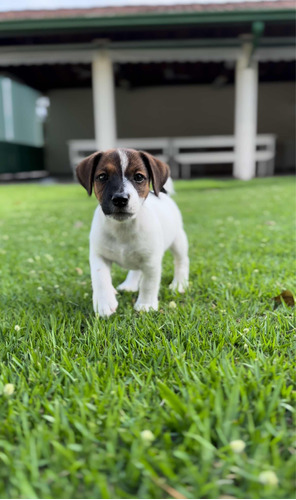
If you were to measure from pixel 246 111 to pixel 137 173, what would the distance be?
41.0 feet

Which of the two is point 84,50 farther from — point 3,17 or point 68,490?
point 68,490

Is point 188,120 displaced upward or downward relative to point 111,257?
upward

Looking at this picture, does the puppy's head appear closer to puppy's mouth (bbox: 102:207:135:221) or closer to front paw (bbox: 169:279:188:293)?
puppy's mouth (bbox: 102:207:135:221)

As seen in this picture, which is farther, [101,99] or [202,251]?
[101,99]

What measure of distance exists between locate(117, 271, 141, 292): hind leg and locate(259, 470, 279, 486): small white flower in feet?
7.53

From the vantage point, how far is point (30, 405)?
1.71 m

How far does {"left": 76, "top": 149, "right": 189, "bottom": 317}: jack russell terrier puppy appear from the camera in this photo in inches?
106

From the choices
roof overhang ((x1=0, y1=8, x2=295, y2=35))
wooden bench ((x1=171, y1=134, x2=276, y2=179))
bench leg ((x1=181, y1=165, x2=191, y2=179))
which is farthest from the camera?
bench leg ((x1=181, y1=165, x2=191, y2=179))

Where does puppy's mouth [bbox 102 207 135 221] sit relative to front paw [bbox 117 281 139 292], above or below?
above

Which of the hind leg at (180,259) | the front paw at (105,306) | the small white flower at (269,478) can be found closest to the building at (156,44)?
the hind leg at (180,259)

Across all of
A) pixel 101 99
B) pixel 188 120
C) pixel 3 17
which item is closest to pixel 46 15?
pixel 3 17

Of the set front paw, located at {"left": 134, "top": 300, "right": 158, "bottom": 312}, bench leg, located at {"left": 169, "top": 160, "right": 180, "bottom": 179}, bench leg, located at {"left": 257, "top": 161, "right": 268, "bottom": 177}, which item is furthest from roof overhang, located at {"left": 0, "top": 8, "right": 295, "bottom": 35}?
front paw, located at {"left": 134, "top": 300, "right": 158, "bottom": 312}

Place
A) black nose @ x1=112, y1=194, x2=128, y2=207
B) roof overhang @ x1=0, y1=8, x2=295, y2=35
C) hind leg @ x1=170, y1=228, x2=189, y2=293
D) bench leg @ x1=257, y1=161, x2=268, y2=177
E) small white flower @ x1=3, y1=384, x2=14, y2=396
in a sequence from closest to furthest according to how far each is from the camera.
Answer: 1. small white flower @ x1=3, y1=384, x2=14, y2=396
2. black nose @ x1=112, y1=194, x2=128, y2=207
3. hind leg @ x1=170, y1=228, x2=189, y2=293
4. roof overhang @ x1=0, y1=8, x2=295, y2=35
5. bench leg @ x1=257, y1=161, x2=268, y2=177

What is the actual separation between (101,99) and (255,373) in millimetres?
13628
